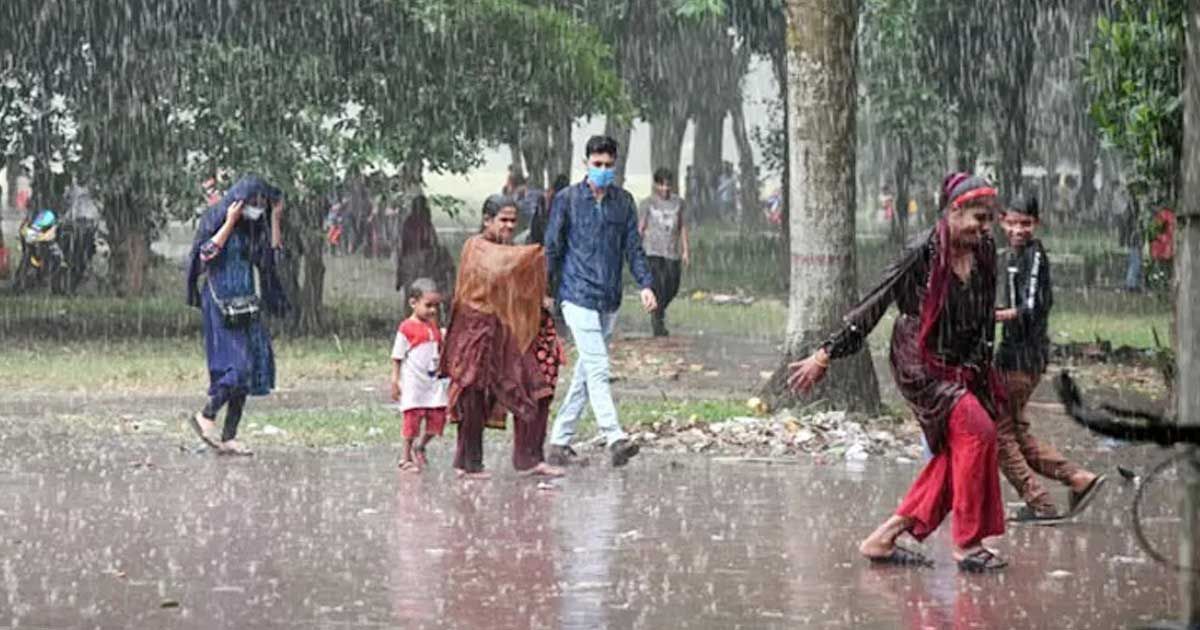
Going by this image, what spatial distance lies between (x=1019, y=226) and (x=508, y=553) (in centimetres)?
308

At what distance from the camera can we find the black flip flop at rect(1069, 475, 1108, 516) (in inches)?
471

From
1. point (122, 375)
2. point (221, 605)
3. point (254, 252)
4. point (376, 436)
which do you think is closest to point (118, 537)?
point (221, 605)

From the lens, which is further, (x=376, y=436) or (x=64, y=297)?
(x=64, y=297)

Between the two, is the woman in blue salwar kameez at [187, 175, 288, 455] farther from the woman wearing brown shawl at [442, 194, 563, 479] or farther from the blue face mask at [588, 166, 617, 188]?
the blue face mask at [588, 166, 617, 188]

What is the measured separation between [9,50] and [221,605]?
16958mm

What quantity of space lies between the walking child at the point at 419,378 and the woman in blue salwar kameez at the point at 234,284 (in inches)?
38.6

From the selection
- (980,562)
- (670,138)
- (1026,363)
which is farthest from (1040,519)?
(670,138)

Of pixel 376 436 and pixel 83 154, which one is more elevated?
pixel 83 154

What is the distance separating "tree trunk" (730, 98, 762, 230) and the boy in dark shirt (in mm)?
48517

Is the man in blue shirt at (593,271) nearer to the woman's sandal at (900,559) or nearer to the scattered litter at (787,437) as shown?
the scattered litter at (787,437)

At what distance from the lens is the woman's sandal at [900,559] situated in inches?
417

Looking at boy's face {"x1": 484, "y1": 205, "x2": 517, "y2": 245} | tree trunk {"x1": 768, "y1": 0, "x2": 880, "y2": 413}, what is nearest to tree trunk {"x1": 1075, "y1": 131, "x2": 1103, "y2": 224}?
tree trunk {"x1": 768, "y1": 0, "x2": 880, "y2": 413}

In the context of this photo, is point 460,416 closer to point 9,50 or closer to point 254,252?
point 254,252

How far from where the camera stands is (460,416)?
14.0 m
